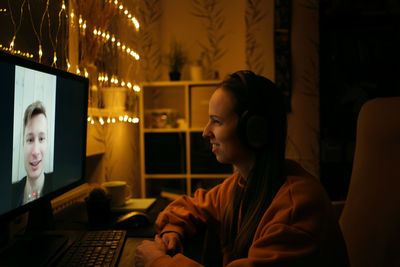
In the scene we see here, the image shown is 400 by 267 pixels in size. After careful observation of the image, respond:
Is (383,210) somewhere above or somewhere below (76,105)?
below

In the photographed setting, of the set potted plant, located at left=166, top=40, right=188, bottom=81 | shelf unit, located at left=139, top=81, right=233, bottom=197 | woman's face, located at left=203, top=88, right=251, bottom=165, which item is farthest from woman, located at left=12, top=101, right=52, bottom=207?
potted plant, located at left=166, top=40, right=188, bottom=81

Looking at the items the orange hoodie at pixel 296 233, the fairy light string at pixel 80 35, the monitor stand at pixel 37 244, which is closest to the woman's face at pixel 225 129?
the orange hoodie at pixel 296 233

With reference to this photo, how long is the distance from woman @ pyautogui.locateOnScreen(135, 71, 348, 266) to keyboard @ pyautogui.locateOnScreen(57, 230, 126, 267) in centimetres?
7

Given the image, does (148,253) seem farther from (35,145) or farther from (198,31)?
(198,31)

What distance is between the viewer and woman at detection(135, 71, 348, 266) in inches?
22.8

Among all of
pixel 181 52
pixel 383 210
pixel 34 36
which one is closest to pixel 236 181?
pixel 383 210

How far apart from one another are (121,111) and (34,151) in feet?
3.14

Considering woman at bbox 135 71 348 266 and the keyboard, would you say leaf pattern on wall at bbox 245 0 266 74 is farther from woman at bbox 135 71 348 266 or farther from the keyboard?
the keyboard

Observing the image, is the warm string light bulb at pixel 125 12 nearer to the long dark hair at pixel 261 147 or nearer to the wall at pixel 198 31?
the wall at pixel 198 31

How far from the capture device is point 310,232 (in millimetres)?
582

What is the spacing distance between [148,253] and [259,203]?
305mm

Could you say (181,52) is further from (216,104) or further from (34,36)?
(216,104)

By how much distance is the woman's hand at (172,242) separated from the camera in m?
0.76

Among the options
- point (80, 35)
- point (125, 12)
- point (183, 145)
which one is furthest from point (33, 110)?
point (183, 145)
